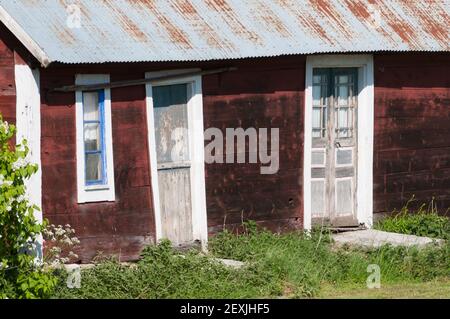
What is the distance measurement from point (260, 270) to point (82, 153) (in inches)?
97.3

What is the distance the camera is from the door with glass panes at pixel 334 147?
16.0 meters

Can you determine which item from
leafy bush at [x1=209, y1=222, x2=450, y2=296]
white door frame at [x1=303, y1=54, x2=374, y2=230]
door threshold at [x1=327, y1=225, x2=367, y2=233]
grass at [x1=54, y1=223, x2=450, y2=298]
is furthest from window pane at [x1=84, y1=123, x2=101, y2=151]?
door threshold at [x1=327, y1=225, x2=367, y2=233]

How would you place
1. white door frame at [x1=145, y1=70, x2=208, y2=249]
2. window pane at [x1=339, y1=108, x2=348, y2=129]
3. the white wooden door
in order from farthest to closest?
window pane at [x1=339, y1=108, x2=348, y2=129], the white wooden door, white door frame at [x1=145, y1=70, x2=208, y2=249]

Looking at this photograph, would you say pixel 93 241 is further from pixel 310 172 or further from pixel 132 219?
pixel 310 172

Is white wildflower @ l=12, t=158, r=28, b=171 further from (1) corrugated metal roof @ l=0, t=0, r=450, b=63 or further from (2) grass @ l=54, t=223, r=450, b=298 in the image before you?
(2) grass @ l=54, t=223, r=450, b=298

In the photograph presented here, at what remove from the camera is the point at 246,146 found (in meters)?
14.9

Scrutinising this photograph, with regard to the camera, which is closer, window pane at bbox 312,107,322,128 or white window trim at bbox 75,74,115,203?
white window trim at bbox 75,74,115,203

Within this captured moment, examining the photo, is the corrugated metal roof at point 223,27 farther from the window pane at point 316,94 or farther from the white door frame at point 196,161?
the window pane at point 316,94

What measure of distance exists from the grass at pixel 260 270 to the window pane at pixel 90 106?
5.61 ft

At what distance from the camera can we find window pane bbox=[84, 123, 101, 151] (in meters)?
13.5

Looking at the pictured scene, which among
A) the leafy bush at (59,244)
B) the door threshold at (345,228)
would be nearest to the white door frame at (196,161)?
the leafy bush at (59,244)

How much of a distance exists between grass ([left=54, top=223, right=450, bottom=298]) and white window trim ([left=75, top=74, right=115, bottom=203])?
0.85 metres
